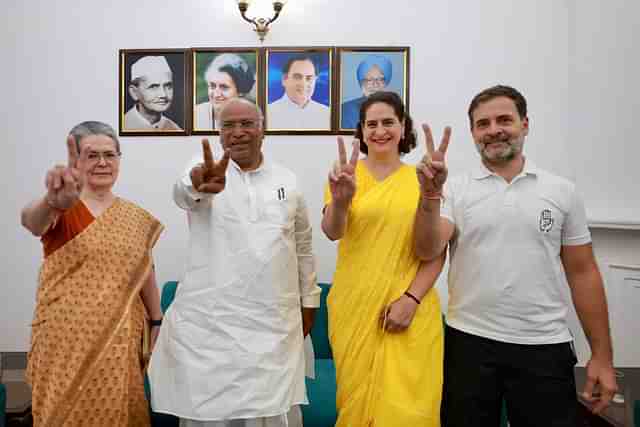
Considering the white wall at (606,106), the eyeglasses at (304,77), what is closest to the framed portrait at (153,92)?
the eyeglasses at (304,77)

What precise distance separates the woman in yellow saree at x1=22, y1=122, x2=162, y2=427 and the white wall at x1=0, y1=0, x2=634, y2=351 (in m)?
1.37

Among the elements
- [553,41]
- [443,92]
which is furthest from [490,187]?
[553,41]

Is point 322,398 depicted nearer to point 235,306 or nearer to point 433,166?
point 235,306

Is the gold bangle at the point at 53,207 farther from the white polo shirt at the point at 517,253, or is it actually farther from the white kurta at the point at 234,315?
the white polo shirt at the point at 517,253

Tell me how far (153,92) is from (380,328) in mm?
2181

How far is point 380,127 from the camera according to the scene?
171 centimetres

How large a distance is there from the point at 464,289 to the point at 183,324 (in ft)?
3.05

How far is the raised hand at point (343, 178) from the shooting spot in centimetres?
147

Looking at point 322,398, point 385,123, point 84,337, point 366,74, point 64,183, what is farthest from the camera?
point 366,74

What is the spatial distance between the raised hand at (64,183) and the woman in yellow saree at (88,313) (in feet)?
0.44

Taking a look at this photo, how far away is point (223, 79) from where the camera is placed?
9.83 ft

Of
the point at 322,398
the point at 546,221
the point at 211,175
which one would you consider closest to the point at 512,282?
the point at 546,221

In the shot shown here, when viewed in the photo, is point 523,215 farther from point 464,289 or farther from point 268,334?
point 268,334

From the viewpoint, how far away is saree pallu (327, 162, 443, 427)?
158 cm
